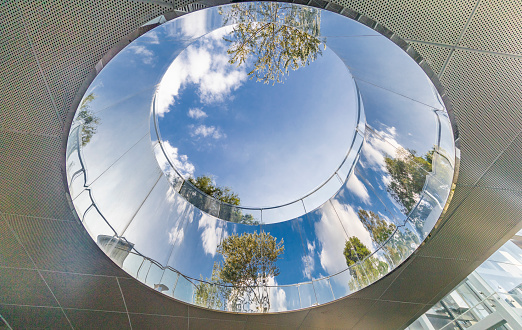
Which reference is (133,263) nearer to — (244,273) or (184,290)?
(184,290)

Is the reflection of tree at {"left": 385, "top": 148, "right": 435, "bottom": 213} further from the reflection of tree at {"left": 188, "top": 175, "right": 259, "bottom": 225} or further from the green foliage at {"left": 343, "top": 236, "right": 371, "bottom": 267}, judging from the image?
the reflection of tree at {"left": 188, "top": 175, "right": 259, "bottom": 225}

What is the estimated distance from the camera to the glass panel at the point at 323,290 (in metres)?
5.77

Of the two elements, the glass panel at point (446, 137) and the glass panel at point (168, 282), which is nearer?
the glass panel at point (446, 137)

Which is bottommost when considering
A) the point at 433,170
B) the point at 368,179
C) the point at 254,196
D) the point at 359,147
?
the point at 433,170

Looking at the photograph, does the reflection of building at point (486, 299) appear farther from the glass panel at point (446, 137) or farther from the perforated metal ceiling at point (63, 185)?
the glass panel at point (446, 137)

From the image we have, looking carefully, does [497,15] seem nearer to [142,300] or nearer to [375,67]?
[375,67]

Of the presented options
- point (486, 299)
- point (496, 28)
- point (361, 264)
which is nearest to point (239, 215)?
point (361, 264)

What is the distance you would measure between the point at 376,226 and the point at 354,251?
737mm

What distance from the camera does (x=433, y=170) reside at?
4.88 meters

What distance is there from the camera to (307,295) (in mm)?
5926

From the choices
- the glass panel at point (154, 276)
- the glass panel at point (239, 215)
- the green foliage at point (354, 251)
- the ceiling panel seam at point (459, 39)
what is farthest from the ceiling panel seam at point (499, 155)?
the glass panel at point (154, 276)

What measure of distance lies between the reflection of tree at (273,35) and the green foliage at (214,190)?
3.28 metres

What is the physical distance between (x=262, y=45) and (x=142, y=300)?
17.6 feet

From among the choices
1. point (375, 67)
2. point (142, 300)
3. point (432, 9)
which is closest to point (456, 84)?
point (432, 9)
